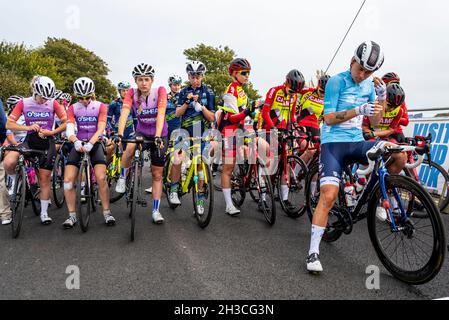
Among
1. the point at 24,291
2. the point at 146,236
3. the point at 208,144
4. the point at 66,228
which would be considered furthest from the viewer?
the point at 208,144

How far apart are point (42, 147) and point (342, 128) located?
4570 mm

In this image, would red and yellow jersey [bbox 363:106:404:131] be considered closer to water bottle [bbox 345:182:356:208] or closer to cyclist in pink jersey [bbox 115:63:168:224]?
water bottle [bbox 345:182:356:208]

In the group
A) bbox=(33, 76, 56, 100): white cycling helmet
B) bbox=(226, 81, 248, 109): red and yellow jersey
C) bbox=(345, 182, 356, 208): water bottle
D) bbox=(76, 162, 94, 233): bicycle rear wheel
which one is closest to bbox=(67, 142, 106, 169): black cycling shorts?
bbox=(76, 162, 94, 233): bicycle rear wheel

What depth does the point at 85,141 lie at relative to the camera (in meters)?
4.77

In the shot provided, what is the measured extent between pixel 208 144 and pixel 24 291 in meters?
3.08

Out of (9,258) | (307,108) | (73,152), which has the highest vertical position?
(307,108)

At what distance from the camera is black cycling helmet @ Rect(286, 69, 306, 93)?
4969 mm

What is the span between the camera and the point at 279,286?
2793 millimetres

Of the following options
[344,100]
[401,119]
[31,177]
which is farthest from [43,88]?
[401,119]

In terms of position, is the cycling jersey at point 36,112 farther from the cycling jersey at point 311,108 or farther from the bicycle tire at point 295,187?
the cycling jersey at point 311,108

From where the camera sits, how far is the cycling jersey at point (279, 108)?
17.3 ft

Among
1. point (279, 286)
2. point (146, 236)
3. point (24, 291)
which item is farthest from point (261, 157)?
point (24, 291)
